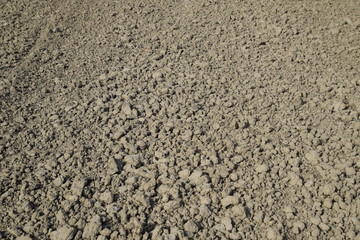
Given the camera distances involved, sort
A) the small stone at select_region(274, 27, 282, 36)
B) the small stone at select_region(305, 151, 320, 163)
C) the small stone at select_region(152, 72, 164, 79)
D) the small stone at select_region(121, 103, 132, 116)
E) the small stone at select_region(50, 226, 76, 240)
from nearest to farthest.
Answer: the small stone at select_region(50, 226, 76, 240), the small stone at select_region(305, 151, 320, 163), the small stone at select_region(121, 103, 132, 116), the small stone at select_region(152, 72, 164, 79), the small stone at select_region(274, 27, 282, 36)

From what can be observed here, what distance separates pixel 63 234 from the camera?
1857mm

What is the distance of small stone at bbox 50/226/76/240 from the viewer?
1848 millimetres

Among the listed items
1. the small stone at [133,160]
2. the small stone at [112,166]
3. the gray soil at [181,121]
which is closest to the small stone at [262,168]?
the gray soil at [181,121]

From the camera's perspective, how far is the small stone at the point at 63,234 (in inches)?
72.7

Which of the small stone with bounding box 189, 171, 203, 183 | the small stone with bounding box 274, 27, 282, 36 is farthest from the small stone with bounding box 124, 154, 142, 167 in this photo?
the small stone with bounding box 274, 27, 282, 36

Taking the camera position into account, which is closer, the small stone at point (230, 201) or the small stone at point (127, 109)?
the small stone at point (230, 201)

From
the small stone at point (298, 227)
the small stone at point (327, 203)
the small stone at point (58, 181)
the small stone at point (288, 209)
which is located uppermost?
the small stone at point (58, 181)

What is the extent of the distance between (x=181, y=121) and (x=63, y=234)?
1237 millimetres

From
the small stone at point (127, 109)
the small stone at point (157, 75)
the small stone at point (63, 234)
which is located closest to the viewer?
the small stone at point (63, 234)

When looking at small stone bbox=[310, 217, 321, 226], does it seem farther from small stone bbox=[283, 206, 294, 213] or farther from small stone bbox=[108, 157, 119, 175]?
small stone bbox=[108, 157, 119, 175]

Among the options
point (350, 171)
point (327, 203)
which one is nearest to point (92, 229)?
point (327, 203)

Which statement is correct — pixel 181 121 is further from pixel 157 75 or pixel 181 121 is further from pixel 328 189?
pixel 328 189

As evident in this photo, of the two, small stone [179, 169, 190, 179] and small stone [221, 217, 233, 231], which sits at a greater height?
small stone [179, 169, 190, 179]

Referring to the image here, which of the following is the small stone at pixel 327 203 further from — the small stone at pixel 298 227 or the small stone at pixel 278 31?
the small stone at pixel 278 31
